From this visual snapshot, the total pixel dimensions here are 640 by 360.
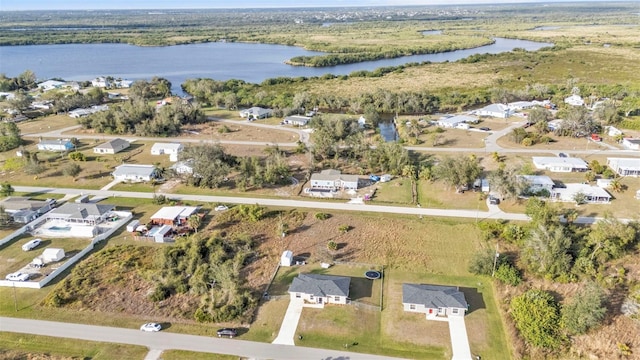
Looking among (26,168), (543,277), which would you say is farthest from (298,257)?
(26,168)

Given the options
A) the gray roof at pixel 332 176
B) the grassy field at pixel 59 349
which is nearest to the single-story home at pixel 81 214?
the grassy field at pixel 59 349

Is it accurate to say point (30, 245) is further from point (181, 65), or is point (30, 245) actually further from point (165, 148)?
point (181, 65)

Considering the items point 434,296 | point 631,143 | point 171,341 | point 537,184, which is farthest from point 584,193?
point 171,341

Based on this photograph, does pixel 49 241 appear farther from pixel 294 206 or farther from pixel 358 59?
pixel 358 59

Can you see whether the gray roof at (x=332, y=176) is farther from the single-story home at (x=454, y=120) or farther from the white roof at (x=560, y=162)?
the single-story home at (x=454, y=120)

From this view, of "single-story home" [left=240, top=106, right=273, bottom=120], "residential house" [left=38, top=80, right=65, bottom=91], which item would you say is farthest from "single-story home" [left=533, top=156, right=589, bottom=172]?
"residential house" [left=38, top=80, right=65, bottom=91]

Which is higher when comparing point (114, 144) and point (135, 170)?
point (114, 144)
